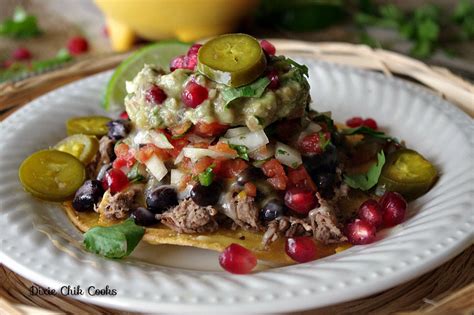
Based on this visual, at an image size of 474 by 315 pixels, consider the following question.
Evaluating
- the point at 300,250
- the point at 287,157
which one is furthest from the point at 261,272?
the point at 287,157

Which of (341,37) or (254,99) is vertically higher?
(254,99)

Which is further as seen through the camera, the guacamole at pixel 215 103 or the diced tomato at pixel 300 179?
the diced tomato at pixel 300 179

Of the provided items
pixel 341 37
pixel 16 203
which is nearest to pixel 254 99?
pixel 16 203

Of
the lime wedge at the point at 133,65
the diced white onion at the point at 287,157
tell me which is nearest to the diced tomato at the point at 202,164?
the diced white onion at the point at 287,157

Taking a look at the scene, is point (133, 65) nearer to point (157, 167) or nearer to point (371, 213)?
point (157, 167)

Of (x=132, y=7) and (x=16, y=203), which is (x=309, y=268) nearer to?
(x=16, y=203)

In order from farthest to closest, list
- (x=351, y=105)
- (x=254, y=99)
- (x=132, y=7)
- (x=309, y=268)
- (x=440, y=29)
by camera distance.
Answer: (x=440, y=29)
(x=132, y=7)
(x=351, y=105)
(x=254, y=99)
(x=309, y=268)

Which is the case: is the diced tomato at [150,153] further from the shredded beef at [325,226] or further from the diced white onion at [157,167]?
the shredded beef at [325,226]
